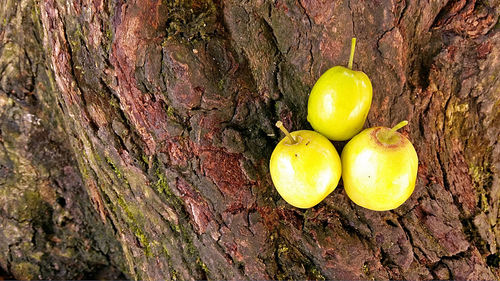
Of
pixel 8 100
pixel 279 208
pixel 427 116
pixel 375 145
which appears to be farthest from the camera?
pixel 8 100

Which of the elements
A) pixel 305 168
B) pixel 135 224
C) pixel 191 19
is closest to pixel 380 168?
pixel 305 168

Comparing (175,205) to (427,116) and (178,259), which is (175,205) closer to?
(178,259)

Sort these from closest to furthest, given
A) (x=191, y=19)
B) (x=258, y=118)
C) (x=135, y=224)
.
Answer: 1. (x=191, y=19)
2. (x=258, y=118)
3. (x=135, y=224)

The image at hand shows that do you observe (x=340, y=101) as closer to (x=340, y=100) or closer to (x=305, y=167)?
(x=340, y=100)

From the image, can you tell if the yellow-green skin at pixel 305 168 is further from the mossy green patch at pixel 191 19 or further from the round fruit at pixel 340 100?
the mossy green patch at pixel 191 19

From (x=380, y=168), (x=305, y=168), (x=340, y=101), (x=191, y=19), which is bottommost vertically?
(x=380, y=168)

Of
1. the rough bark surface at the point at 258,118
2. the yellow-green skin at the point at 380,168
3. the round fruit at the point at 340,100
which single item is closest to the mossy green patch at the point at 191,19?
the rough bark surface at the point at 258,118

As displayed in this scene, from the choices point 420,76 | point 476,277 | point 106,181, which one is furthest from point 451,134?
point 106,181
